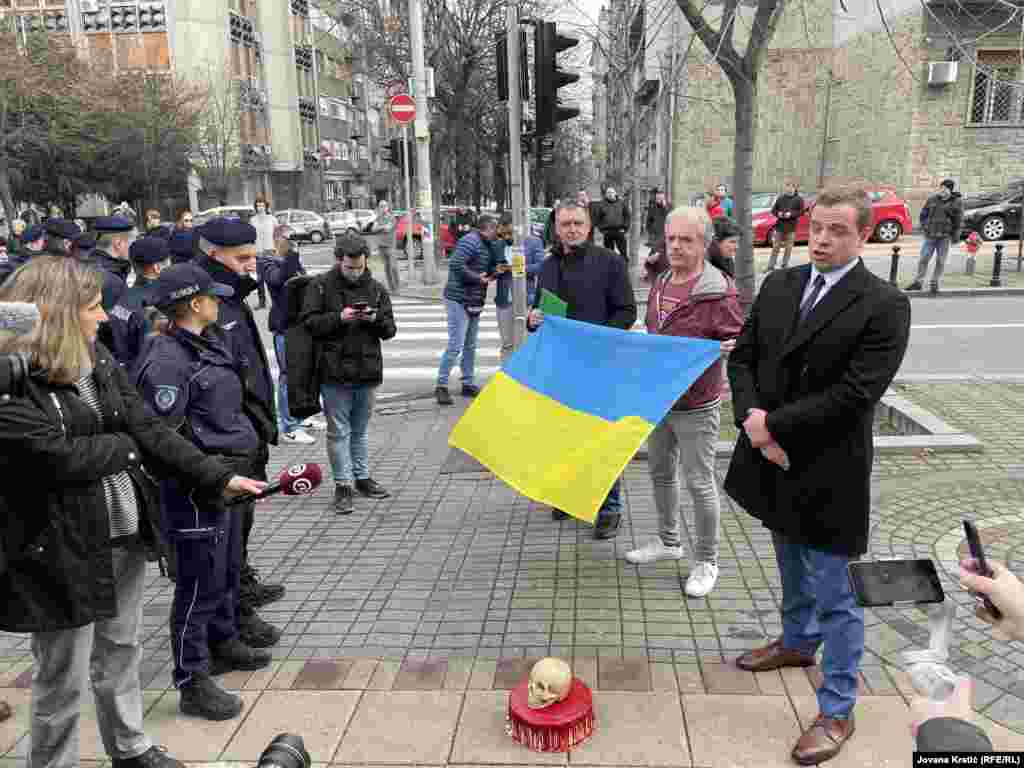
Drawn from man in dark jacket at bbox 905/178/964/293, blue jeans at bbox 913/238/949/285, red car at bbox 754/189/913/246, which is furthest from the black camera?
red car at bbox 754/189/913/246

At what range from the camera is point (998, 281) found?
15648 mm

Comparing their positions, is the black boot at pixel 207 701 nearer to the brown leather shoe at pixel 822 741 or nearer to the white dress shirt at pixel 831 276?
the brown leather shoe at pixel 822 741

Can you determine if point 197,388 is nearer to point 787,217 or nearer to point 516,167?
point 516,167

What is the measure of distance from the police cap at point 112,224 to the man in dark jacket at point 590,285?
3.71 m

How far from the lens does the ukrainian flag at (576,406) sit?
A: 414 centimetres

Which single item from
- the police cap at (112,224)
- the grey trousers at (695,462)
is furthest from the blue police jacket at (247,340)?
the police cap at (112,224)

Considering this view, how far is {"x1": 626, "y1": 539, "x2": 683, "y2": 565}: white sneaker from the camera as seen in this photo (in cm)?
483

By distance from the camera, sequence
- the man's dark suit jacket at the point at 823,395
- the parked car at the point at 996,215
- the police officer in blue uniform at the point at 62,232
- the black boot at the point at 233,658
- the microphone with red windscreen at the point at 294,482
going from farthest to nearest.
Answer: the parked car at the point at 996,215
the police officer in blue uniform at the point at 62,232
the black boot at the point at 233,658
the microphone with red windscreen at the point at 294,482
the man's dark suit jacket at the point at 823,395

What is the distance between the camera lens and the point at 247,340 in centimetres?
425

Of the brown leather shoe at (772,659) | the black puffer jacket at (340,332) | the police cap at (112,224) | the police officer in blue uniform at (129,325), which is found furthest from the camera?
the police cap at (112,224)

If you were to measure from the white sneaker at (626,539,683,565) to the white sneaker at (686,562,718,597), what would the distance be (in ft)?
1.10

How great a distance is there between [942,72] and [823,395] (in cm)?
2698

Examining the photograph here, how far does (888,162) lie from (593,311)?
2679 cm

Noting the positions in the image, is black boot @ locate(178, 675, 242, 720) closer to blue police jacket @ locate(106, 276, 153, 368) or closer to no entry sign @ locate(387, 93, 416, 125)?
blue police jacket @ locate(106, 276, 153, 368)
